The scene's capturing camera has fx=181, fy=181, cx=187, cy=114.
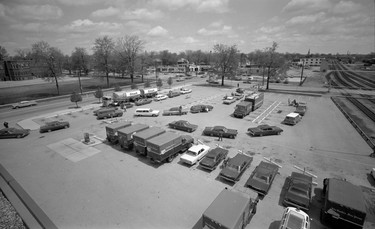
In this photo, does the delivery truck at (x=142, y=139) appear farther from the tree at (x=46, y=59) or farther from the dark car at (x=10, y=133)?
the tree at (x=46, y=59)

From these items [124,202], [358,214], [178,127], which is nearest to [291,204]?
[358,214]

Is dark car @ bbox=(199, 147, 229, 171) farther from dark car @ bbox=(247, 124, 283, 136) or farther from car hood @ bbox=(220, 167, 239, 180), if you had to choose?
dark car @ bbox=(247, 124, 283, 136)

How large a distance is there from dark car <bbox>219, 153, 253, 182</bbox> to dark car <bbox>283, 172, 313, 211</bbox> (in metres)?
3.72

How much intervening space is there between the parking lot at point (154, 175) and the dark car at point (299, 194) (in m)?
0.87

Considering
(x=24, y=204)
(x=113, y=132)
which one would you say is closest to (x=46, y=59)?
(x=113, y=132)

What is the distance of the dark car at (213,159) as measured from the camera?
16250 mm

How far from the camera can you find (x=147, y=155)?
58.9 ft

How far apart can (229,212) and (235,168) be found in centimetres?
586

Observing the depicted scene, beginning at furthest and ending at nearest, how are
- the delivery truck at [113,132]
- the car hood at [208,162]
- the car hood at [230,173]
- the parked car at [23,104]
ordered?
the parked car at [23,104] → the delivery truck at [113,132] → the car hood at [208,162] → the car hood at [230,173]

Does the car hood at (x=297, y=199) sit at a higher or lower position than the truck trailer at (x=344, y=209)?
lower

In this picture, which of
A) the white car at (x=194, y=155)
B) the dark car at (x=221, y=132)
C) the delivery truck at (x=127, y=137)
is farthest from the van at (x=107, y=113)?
the white car at (x=194, y=155)

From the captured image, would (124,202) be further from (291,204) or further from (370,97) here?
(370,97)

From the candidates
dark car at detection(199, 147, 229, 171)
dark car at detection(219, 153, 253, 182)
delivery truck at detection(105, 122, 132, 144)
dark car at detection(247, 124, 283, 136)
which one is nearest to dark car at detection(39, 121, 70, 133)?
delivery truck at detection(105, 122, 132, 144)

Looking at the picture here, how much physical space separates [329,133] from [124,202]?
26.9 metres
